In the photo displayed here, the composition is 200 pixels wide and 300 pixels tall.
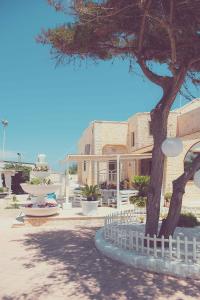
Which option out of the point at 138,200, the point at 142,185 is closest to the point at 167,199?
the point at 138,200

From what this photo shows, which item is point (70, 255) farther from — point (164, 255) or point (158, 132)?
point (158, 132)

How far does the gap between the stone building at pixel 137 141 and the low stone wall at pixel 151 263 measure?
11.5 meters

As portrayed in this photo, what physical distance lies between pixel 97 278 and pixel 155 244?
4.91 feet

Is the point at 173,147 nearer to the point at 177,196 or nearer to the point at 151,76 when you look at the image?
the point at 177,196

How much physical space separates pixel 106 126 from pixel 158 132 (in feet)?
56.5

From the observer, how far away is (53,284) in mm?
5770

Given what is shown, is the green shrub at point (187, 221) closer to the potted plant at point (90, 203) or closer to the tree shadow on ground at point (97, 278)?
the tree shadow on ground at point (97, 278)

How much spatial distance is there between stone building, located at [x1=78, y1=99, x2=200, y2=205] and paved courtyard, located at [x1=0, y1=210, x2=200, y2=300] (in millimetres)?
10817

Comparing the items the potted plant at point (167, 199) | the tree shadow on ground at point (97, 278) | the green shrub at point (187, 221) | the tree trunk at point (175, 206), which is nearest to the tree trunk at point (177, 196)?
the tree trunk at point (175, 206)

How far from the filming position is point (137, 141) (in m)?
23.2

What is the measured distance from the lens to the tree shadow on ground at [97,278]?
209 inches

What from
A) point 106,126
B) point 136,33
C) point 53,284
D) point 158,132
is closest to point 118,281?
point 53,284

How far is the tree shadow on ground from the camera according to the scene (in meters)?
5.30

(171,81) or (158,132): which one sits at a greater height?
(171,81)
